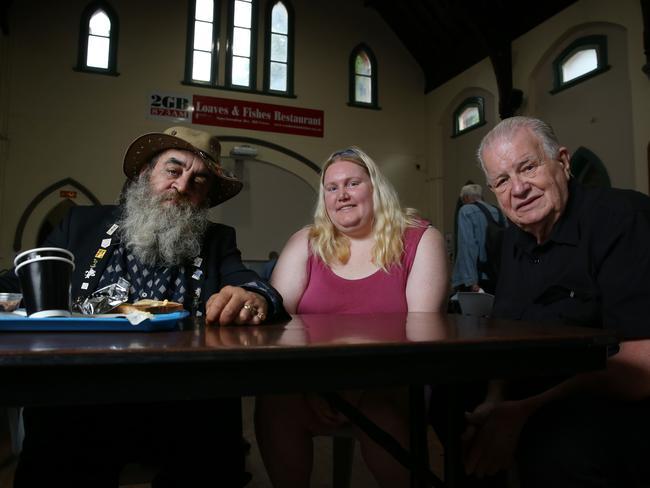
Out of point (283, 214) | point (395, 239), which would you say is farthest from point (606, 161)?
point (395, 239)

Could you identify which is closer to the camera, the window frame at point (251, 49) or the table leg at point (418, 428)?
the table leg at point (418, 428)

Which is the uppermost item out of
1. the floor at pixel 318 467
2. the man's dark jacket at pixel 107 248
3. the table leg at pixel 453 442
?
the man's dark jacket at pixel 107 248

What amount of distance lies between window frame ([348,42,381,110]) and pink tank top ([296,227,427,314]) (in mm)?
7988

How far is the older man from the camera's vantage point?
3.53 ft

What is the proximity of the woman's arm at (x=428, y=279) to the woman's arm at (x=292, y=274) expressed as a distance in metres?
0.41

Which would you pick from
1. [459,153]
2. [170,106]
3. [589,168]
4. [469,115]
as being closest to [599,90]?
[589,168]

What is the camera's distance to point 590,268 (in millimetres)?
1305

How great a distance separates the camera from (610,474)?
1.04 metres

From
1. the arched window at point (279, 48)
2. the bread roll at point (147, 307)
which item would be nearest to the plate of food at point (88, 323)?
the bread roll at point (147, 307)

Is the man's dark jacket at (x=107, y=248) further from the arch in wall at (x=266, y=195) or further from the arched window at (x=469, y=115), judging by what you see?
the arched window at (x=469, y=115)

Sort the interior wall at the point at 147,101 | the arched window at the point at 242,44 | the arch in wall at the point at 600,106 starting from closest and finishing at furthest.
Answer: the arch in wall at the point at 600,106 < the interior wall at the point at 147,101 < the arched window at the point at 242,44

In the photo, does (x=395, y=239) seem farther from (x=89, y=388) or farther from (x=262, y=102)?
(x=262, y=102)

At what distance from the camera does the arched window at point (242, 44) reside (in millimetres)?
8750

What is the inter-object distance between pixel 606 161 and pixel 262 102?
557 centimetres
